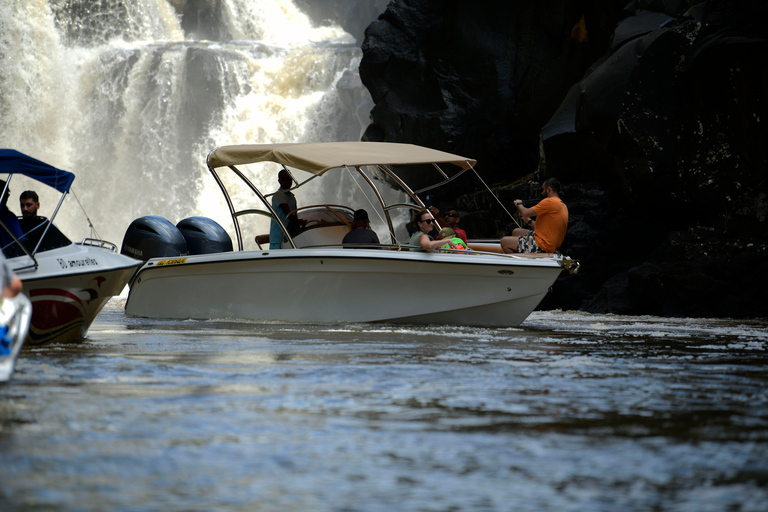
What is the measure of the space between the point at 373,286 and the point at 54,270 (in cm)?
386

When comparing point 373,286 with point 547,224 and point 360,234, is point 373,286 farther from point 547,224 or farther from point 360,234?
point 547,224

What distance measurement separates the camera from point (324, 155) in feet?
34.9

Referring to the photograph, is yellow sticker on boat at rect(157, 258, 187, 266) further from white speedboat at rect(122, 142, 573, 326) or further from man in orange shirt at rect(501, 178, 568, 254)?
man in orange shirt at rect(501, 178, 568, 254)

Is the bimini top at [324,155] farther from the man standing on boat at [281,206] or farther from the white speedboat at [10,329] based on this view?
the white speedboat at [10,329]

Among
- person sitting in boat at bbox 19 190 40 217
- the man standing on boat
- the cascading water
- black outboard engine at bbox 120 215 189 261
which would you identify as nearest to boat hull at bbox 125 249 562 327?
the man standing on boat

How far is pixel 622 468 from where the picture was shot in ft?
10.6

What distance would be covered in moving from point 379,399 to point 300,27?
137 feet

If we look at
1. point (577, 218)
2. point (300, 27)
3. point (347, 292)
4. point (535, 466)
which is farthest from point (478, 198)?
point (300, 27)

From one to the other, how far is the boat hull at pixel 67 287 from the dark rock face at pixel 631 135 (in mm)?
8800

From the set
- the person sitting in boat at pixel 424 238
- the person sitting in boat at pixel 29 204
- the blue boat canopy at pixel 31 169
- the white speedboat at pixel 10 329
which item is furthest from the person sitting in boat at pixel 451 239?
the white speedboat at pixel 10 329

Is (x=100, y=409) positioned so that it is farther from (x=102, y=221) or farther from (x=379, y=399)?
(x=102, y=221)

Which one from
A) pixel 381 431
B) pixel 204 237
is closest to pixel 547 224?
pixel 204 237

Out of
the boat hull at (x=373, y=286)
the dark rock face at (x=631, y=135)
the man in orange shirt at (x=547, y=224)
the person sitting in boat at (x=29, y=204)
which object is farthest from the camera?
the dark rock face at (x=631, y=135)

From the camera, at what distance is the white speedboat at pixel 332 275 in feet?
33.0
